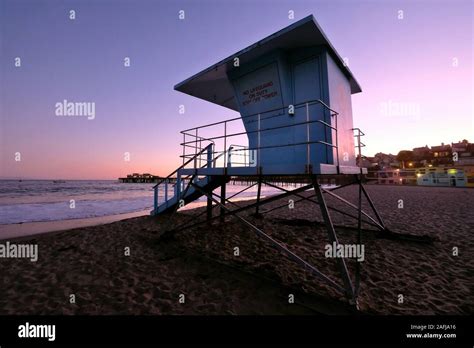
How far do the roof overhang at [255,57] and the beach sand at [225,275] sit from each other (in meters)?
5.56

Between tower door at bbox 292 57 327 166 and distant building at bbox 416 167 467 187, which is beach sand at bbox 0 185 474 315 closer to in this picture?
tower door at bbox 292 57 327 166

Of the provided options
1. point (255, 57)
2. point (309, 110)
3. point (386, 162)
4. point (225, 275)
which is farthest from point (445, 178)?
point (386, 162)

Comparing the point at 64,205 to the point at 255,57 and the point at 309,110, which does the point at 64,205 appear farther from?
the point at 309,110

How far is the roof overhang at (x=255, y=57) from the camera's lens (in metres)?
5.06

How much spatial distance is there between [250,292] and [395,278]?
3180 mm

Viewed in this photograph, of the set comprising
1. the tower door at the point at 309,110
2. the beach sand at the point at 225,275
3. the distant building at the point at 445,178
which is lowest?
the beach sand at the point at 225,275

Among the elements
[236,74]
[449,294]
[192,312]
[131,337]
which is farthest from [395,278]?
[236,74]

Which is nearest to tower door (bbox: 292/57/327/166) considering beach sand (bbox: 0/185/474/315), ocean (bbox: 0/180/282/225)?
beach sand (bbox: 0/185/474/315)

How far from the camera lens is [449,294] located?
12.9ft

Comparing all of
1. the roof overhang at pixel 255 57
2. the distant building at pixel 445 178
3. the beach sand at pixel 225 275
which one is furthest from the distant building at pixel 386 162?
the roof overhang at pixel 255 57

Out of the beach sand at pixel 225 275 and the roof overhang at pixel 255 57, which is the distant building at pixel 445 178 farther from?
the roof overhang at pixel 255 57

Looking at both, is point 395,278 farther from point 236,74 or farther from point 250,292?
point 236,74

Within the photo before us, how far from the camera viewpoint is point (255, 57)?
242 inches

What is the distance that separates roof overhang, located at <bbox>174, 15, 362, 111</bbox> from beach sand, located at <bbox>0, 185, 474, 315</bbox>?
5.56m
